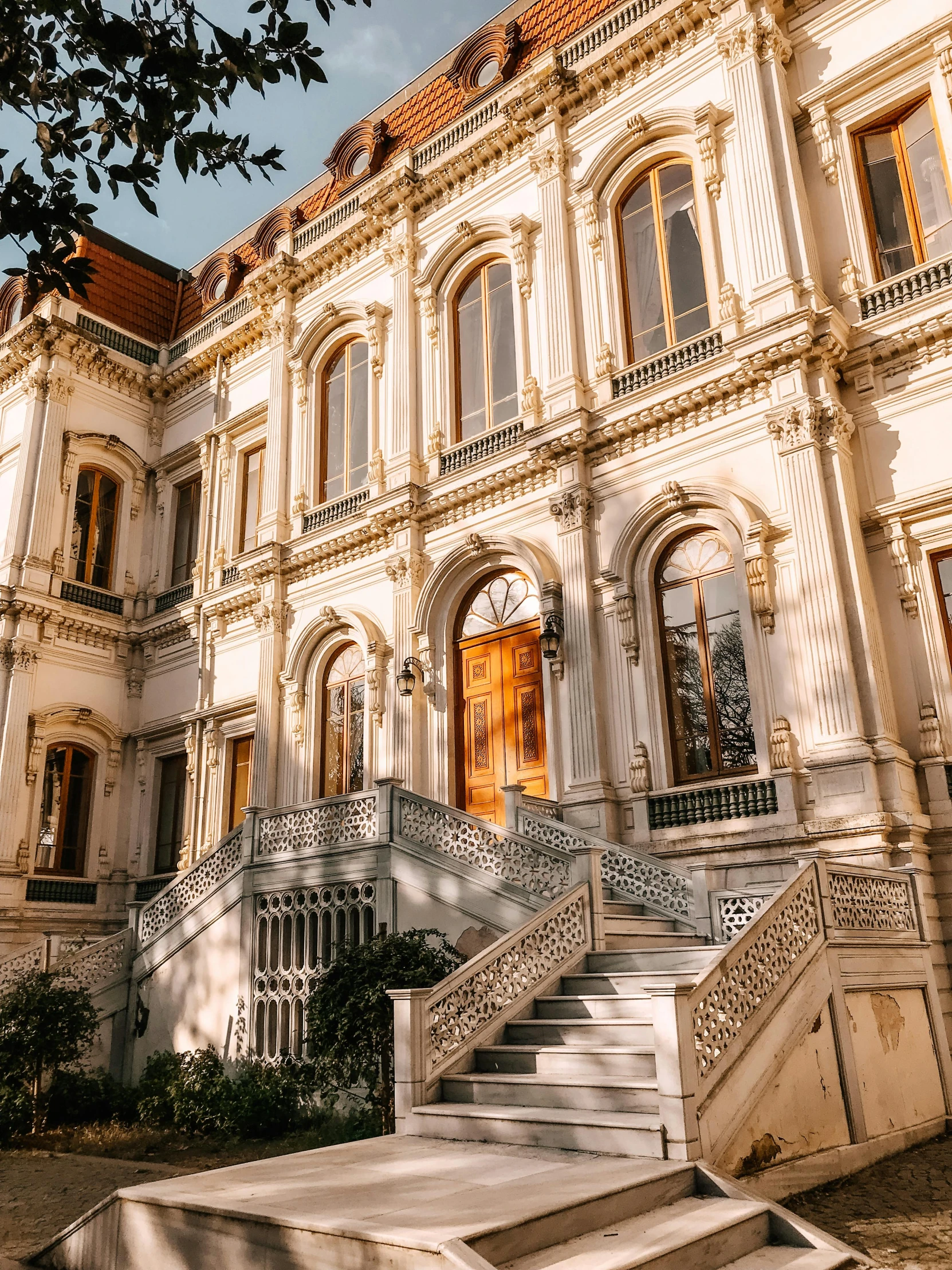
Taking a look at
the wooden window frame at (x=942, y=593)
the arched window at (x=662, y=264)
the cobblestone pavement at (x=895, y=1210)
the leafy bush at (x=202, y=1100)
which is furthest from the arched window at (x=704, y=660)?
the leafy bush at (x=202, y=1100)

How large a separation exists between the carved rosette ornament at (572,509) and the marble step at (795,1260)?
10157 mm

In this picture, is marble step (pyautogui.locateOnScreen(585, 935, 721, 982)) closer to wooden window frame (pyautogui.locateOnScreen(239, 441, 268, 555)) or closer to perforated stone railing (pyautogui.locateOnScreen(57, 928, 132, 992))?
perforated stone railing (pyautogui.locateOnScreen(57, 928, 132, 992))

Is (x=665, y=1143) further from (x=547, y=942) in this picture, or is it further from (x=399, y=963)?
(x=399, y=963)

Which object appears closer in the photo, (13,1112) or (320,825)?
(13,1112)

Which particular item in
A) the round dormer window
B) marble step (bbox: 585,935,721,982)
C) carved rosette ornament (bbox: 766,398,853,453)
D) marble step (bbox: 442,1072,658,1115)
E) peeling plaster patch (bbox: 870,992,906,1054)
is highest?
the round dormer window

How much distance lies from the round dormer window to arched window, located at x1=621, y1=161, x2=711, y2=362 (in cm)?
510

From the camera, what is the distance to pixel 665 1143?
20.9 feet

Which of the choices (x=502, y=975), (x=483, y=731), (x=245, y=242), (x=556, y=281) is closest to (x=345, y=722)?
(x=483, y=731)

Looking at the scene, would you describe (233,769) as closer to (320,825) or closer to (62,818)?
(62,818)

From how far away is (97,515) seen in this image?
74.1 feet

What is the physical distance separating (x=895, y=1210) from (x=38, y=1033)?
9996mm

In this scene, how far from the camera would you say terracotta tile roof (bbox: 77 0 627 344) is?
59.8ft

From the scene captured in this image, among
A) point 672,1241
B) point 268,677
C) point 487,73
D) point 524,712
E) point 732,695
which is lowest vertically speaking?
point 672,1241

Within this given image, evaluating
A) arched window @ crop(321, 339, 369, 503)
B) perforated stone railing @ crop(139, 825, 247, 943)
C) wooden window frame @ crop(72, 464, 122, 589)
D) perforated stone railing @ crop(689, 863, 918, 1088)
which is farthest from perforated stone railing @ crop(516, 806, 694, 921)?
wooden window frame @ crop(72, 464, 122, 589)
